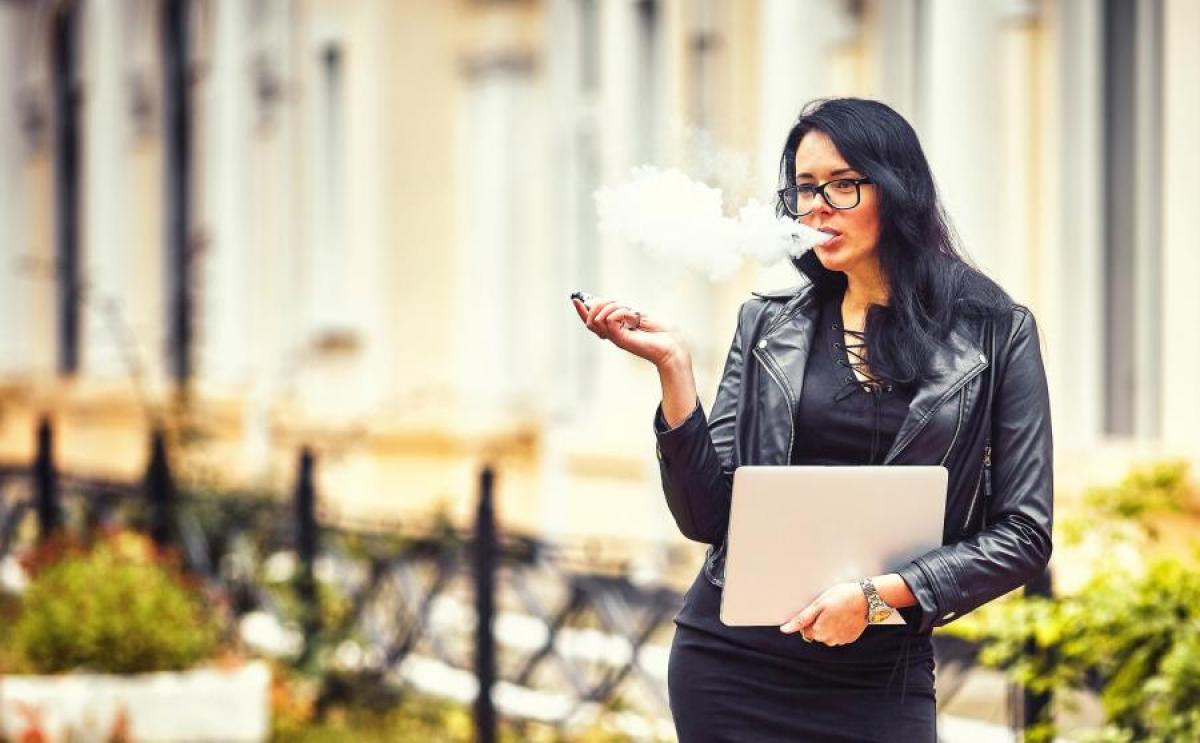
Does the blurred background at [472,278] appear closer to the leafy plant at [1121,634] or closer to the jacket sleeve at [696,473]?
the leafy plant at [1121,634]

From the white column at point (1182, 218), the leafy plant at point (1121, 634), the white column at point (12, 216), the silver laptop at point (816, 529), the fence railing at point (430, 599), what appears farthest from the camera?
the white column at point (12, 216)

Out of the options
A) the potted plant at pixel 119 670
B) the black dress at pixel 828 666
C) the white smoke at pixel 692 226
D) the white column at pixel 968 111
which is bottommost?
the potted plant at pixel 119 670

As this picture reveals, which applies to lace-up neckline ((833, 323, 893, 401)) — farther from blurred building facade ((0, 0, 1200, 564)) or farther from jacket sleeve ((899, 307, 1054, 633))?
blurred building facade ((0, 0, 1200, 564))

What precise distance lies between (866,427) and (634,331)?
0.45 m

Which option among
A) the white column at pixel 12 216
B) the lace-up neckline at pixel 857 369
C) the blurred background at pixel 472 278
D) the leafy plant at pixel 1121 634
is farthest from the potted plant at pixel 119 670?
the white column at pixel 12 216

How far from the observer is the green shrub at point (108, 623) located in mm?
9242

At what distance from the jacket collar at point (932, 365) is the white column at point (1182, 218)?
4.85 metres

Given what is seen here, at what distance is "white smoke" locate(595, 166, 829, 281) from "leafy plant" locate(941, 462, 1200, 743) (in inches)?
80.2

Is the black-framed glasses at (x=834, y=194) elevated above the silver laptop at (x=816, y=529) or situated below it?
above

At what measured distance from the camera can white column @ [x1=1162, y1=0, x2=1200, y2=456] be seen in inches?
329

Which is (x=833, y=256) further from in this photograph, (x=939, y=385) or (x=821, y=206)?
(x=939, y=385)

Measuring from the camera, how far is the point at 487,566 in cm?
862

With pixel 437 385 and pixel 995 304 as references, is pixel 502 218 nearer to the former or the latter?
pixel 437 385

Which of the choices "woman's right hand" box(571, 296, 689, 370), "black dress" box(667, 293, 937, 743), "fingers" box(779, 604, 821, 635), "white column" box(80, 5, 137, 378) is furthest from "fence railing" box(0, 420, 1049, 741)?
"white column" box(80, 5, 137, 378)
